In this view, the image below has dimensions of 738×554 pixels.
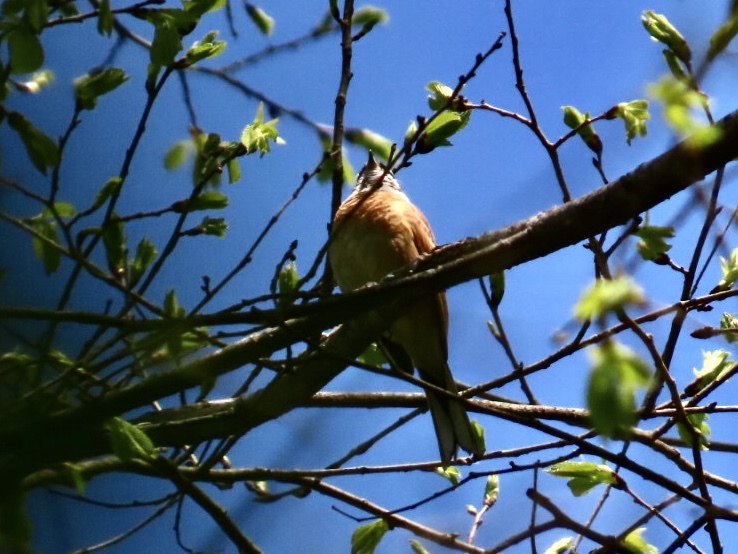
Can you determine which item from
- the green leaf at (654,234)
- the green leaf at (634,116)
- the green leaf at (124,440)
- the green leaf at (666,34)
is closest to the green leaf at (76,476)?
the green leaf at (124,440)

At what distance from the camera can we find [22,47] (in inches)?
94.6

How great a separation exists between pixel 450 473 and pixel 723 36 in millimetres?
2431

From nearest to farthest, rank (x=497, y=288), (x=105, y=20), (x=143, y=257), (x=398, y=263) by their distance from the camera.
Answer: (x=105, y=20) < (x=143, y=257) < (x=497, y=288) < (x=398, y=263)

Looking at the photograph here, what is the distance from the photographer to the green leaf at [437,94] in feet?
10.1

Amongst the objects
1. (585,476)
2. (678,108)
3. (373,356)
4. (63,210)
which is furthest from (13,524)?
(373,356)

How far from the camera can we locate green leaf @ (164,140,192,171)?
11.4 feet

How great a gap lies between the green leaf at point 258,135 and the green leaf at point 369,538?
1.45 m

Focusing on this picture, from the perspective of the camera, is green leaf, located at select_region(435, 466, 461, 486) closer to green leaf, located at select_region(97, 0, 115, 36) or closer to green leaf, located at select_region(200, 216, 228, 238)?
green leaf, located at select_region(200, 216, 228, 238)

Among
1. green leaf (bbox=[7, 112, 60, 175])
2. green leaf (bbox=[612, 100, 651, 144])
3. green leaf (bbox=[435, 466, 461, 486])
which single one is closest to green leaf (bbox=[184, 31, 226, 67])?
green leaf (bbox=[7, 112, 60, 175])

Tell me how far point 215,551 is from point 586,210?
1681 mm

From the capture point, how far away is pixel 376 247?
4586mm

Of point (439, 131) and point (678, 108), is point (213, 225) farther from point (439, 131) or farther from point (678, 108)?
point (678, 108)

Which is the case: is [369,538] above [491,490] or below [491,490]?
below

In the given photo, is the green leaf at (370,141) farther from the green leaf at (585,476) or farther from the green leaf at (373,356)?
the green leaf at (585,476)
